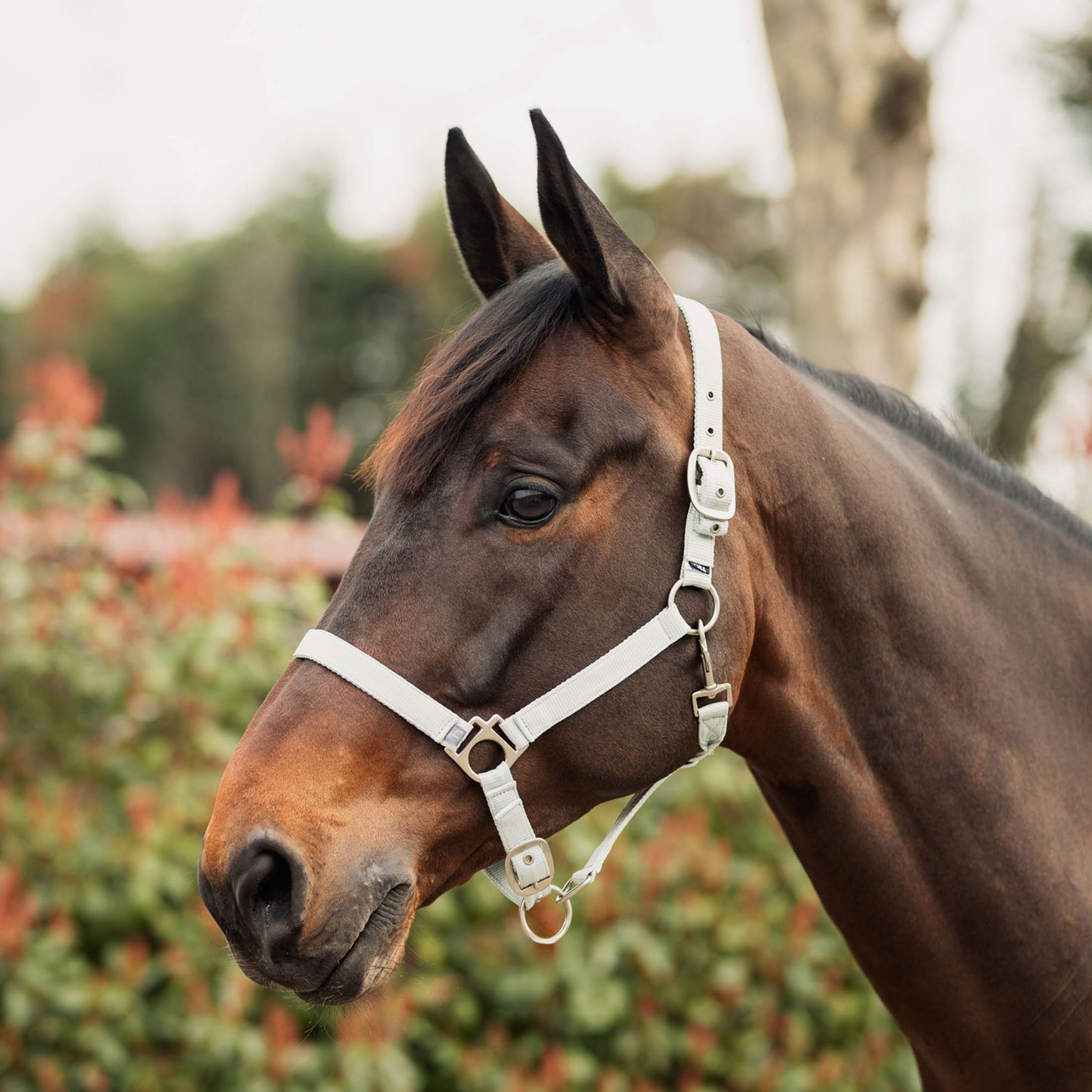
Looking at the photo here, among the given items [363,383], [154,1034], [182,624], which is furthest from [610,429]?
[363,383]

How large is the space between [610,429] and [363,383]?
3186 centimetres

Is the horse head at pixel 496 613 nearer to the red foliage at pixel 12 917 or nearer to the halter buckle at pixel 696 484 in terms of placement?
the halter buckle at pixel 696 484

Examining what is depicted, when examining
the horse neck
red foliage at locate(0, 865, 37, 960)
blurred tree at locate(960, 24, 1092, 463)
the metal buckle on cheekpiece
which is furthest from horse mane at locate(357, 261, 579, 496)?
blurred tree at locate(960, 24, 1092, 463)

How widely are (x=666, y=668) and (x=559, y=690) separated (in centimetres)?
17

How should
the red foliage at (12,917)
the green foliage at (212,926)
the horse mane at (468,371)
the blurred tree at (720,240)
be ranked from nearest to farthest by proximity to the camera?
the horse mane at (468,371), the red foliage at (12,917), the green foliage at (212,926), the blurred tree at (720,240)

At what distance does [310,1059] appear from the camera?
3.40m

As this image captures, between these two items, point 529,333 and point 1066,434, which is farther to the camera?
point 1066,434

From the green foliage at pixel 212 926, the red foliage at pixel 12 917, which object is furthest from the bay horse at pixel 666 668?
the red foliage at pixel 12 917

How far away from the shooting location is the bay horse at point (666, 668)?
154 cm

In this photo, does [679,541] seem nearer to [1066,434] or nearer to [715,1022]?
[715,1022]

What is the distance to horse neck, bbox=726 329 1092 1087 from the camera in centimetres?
178

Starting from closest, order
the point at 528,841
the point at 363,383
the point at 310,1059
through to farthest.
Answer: the point at 528,841
the point at 310,1059
the point at 363,383

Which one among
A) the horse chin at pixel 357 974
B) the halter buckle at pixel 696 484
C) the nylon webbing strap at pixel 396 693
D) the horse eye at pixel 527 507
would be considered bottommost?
the horse chin at pixel 357 974

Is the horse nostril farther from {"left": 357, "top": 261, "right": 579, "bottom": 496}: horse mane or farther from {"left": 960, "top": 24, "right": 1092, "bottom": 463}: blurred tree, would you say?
{"left": 960, "top": 24, "right": 1092, "bottom": 463}: blurred tree
